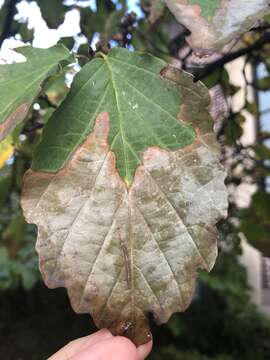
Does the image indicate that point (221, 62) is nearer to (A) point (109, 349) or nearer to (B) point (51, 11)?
Answer: (B) point (51, 11)

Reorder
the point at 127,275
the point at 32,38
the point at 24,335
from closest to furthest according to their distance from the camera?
the point at 127,275, the point at 32,38, the point at 24,335

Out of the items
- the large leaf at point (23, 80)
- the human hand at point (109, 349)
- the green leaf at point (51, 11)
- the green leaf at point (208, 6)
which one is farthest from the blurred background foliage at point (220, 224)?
the human hand at point (109, 349)

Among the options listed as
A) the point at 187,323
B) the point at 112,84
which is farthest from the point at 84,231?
the point at 187,323

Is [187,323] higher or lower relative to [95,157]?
lower

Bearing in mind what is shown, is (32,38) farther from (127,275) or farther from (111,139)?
(127,275)

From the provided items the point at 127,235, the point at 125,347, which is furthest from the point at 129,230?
the point at 125,347

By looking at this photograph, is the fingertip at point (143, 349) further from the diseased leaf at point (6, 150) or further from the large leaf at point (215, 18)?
the diseased leaf at point (6, 150)
